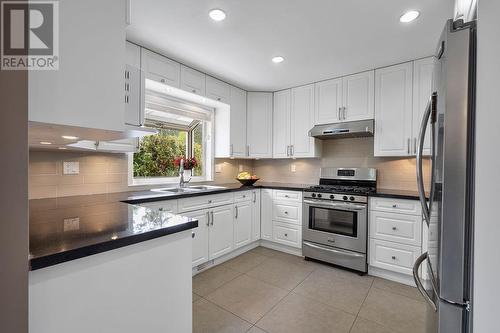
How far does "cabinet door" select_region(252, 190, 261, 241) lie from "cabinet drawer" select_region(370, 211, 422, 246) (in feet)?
5.01

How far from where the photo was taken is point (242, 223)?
10.6ft

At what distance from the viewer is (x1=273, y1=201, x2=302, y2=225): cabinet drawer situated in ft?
10.5

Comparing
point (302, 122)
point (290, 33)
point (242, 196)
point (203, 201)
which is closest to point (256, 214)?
point (242, 196)

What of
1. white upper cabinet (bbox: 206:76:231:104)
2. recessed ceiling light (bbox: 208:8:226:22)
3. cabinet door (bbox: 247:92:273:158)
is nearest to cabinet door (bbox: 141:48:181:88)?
white upper cabinet (bbox: 206:76:231:104)

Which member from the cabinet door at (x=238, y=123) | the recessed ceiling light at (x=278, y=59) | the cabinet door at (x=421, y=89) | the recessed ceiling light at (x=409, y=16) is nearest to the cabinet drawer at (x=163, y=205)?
the cabinet door at (x=238, y=123)

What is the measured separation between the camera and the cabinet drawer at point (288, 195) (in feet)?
10.5

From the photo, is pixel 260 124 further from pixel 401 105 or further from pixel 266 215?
pixel 401 105

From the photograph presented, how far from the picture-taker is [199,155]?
3.64 metres

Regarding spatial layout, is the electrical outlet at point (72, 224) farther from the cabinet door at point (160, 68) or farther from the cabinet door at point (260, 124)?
the cabinet door at point (260, 124)

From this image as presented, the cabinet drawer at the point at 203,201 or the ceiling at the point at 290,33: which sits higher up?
the ceiling at the point at 290,33

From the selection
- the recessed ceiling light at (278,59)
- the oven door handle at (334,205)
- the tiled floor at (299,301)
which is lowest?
the tiled floor at (299,301)

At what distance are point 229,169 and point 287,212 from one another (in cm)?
126

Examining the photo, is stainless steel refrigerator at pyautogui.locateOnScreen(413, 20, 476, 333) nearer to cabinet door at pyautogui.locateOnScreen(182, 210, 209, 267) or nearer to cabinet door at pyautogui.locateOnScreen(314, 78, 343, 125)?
cabinet door at pyautogui.locateOnScreen(182, 210, 209, 267)

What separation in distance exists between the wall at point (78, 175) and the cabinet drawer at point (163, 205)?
2.08 ft
